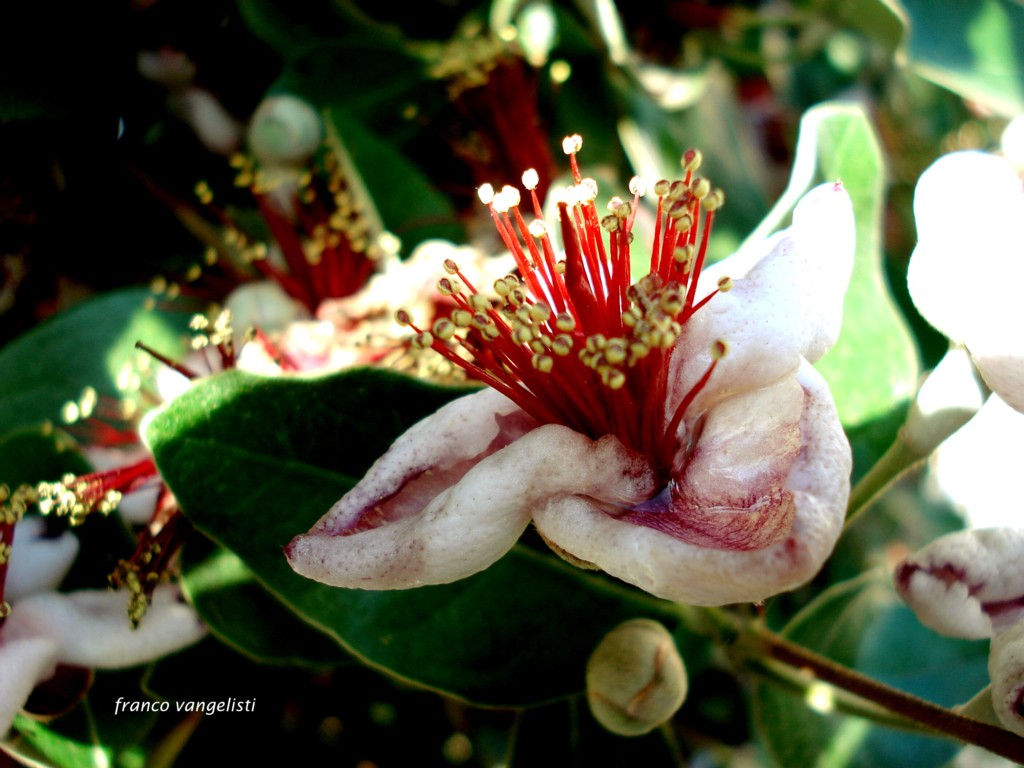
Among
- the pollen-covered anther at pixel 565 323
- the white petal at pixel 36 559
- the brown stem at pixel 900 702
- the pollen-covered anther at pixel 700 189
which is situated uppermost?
the pollen-covered anther at pixel 700 189

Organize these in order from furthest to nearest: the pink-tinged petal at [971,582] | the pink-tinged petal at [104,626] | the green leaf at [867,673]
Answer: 1. the green leaf at [867,673]
2. the pink-tinged petal at [104,626]
3. the pink-tinged petal at [971,582]

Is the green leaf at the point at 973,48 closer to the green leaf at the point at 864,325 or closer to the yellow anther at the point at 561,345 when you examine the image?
the green leaf at the point at 864,325

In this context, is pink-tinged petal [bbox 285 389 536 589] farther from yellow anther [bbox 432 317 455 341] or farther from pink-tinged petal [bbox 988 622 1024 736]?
pink-tinged petal [bbox 988 622 1024 736]

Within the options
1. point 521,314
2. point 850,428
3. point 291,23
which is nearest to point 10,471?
point 521,314

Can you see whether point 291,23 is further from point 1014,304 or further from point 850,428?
point 1014,304

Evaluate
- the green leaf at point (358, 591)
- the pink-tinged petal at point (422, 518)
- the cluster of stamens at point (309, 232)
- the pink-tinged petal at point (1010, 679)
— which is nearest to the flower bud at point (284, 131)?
the cluster of stamens at point (309, 232)

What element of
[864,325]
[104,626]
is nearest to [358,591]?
[104,626]
